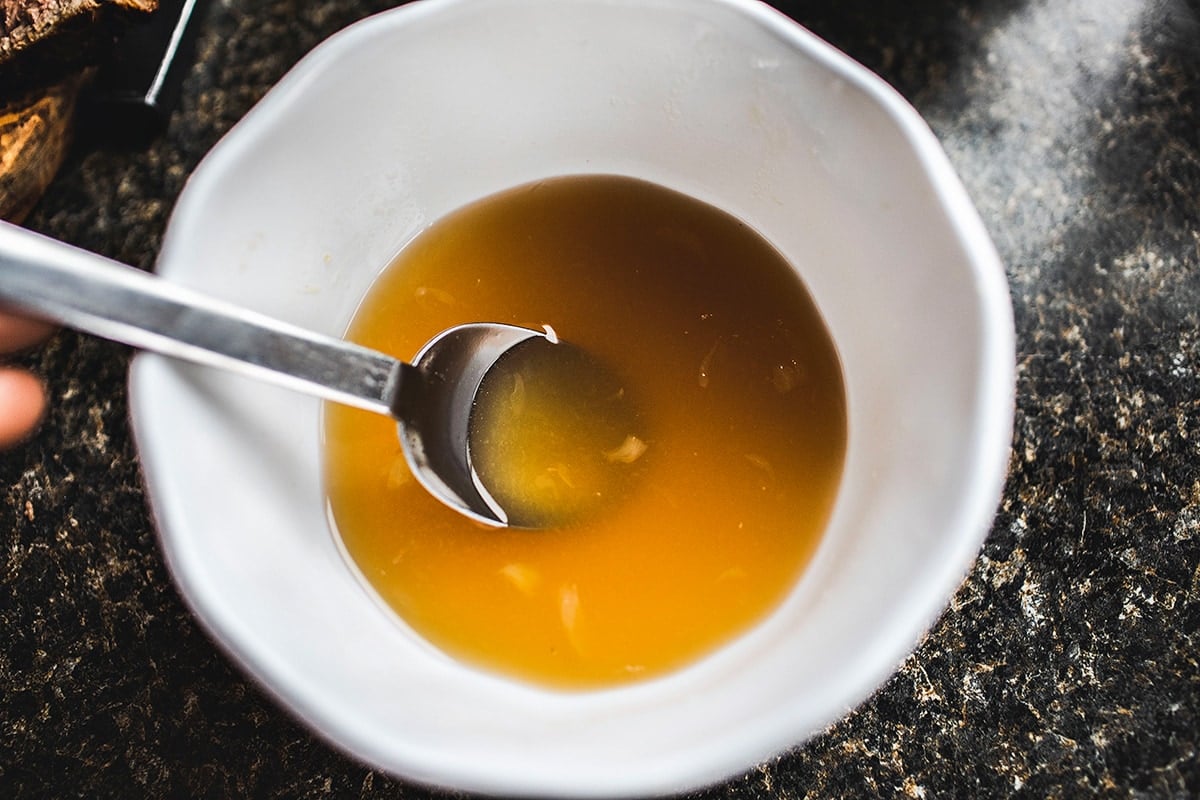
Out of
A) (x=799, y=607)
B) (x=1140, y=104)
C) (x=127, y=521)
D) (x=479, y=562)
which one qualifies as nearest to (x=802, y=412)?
(x=799, y=607)

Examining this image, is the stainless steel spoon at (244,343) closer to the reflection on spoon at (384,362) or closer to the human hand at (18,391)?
the reflection on spoon at (384,362)

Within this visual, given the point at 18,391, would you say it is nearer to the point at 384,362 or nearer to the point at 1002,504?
the point at 384,362

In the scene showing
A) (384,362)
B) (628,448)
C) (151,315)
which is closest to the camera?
(151,315)

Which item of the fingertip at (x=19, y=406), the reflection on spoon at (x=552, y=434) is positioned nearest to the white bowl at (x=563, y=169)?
the reflection on spoon at (x=552, y=434)

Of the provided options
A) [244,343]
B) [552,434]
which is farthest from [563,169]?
[244,343]

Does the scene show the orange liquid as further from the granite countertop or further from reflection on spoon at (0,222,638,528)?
the granite countertop

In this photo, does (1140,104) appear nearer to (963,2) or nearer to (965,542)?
(963,2)
